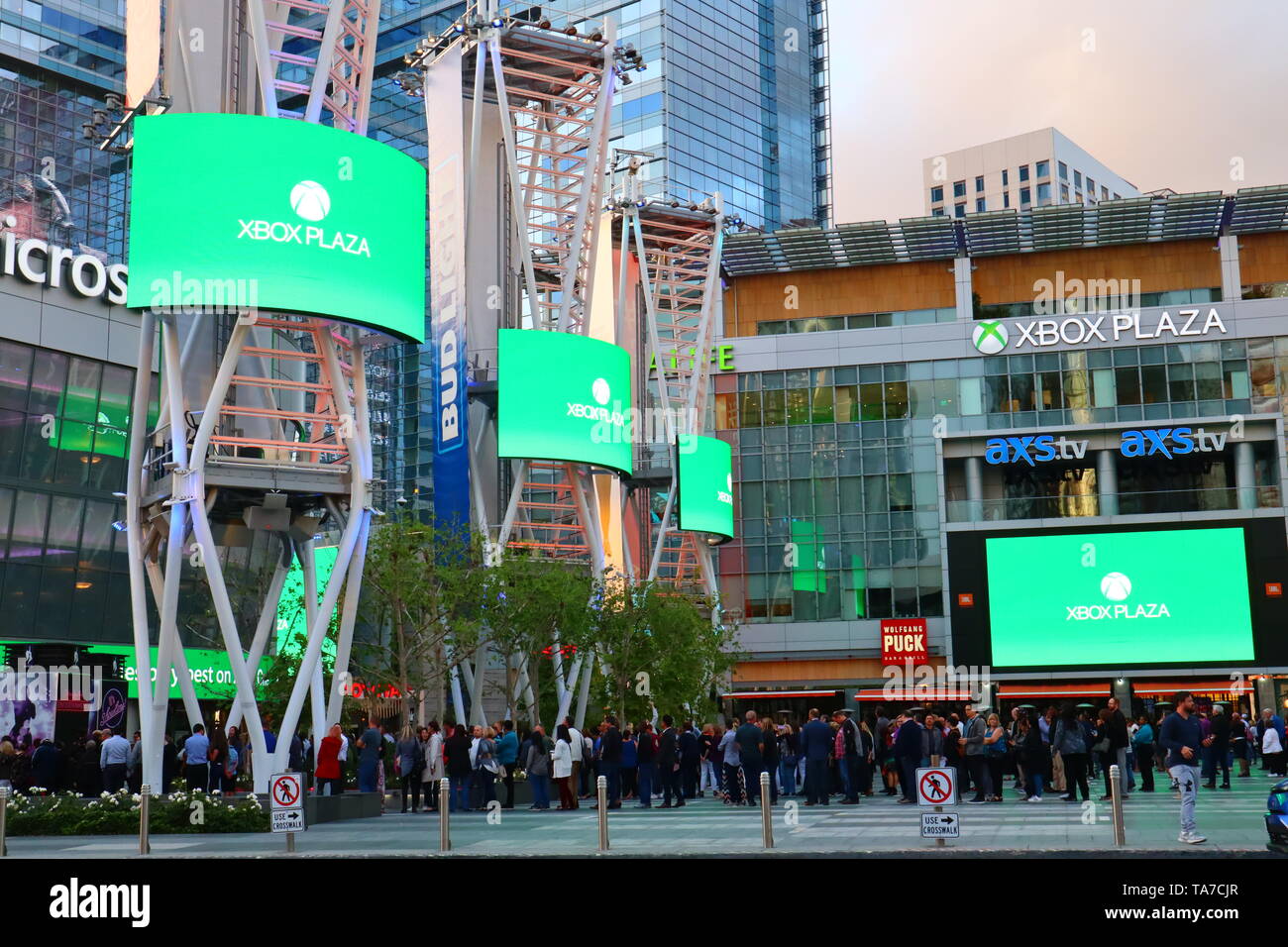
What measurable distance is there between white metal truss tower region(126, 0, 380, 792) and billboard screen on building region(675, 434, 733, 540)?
25.5 m

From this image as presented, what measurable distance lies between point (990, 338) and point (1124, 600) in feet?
43.9

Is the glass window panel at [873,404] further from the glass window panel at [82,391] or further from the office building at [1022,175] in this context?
the office building at [1022,175]

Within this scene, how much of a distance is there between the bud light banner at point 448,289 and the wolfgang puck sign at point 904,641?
2880 centimetres

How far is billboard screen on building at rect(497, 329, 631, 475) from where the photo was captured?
42781 mm

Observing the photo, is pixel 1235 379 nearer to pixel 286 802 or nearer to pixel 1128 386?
pixel 1128 386

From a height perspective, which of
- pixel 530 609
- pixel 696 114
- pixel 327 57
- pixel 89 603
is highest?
pixel 696 114

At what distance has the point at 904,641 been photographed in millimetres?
66125

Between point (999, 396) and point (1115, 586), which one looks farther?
Answer: point (999, 396)

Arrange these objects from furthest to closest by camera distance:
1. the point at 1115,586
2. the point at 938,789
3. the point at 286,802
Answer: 1. the point at 1115,586
2. the point at 286,802
3. the point at 938,789

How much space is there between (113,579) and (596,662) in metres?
15.3

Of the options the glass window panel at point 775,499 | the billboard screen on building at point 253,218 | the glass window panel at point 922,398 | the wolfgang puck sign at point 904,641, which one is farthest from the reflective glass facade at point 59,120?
the wolfgang puck sign at point 904,641

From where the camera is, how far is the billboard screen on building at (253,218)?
28.3 m

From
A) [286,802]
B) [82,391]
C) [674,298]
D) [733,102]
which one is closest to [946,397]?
[674,298]
